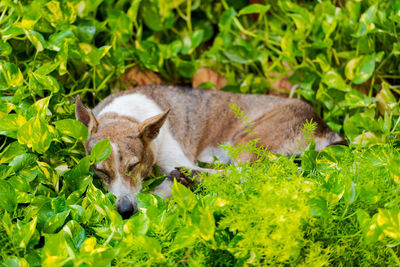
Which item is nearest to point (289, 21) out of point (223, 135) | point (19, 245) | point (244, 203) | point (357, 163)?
point (223, 135)

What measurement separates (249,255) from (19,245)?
1125mm

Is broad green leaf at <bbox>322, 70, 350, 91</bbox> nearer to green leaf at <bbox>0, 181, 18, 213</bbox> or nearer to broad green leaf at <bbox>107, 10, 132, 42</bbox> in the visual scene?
broad green leaf at <bbox>107, 10, 132, 42</bbox>

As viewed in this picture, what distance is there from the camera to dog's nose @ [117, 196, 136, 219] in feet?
9.98

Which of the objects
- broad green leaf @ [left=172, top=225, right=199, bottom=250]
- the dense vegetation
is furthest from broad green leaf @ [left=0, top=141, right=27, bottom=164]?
→ broad green leaf @ [left=172, top=225, right=199, bottom=250]

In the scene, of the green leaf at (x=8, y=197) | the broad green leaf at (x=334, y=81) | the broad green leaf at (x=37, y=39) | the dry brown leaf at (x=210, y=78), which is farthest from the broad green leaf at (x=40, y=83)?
the broad green leaf at (x=334, y=81)

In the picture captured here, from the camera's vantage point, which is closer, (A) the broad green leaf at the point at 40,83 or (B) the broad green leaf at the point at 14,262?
→ (B) the broad green leaf at the point at 14,262

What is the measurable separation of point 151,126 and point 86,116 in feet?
1.54

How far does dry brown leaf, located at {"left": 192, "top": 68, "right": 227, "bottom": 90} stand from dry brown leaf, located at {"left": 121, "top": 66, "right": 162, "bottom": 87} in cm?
41

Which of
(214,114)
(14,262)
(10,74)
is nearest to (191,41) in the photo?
A: (214,114)

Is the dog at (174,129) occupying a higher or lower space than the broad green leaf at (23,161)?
lower

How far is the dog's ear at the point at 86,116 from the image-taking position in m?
3.34

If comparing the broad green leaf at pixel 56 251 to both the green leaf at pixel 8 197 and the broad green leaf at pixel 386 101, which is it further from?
the broad green leaf at pixel 386 101

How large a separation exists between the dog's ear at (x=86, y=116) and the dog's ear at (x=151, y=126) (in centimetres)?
33

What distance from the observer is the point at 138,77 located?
4.57m
